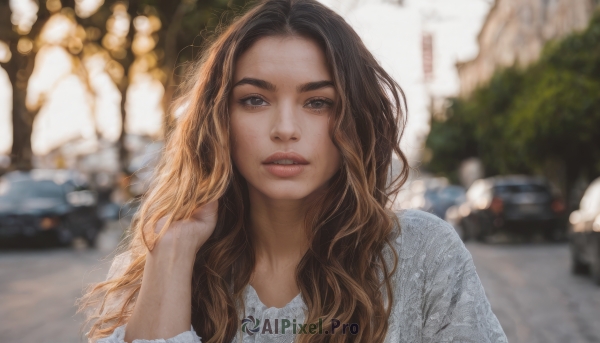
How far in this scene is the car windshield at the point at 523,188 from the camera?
19.1 meters

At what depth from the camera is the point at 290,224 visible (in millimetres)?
2424

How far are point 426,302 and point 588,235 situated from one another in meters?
9.91

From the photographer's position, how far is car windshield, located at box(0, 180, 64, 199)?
17.6 metres

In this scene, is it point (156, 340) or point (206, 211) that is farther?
point (206, 211)

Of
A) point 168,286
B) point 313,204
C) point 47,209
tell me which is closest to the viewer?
point 168,286

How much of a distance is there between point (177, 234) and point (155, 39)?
2277 centimetres

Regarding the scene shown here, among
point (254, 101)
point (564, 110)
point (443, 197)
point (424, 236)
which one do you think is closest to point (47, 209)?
point (564, 110)

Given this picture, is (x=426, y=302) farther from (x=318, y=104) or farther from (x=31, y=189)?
(x=31, y=189)

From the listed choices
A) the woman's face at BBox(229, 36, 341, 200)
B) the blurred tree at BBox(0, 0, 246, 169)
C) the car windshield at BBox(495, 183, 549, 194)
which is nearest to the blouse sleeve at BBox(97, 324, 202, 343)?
the woman's face at BBox(229, 36, 341, 200)

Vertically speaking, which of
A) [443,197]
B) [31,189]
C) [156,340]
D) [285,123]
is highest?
[285,123]

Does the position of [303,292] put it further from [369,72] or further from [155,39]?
[155,39]

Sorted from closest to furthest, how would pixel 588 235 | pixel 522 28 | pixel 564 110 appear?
1. pixel 588 235
2. pixel 564 110
3. pixel 522 28

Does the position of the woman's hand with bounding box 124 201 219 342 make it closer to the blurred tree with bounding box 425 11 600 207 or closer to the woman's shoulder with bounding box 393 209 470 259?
the woman's shoulder with bounding box 393 209 470 259

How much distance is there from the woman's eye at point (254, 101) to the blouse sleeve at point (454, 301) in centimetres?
64
